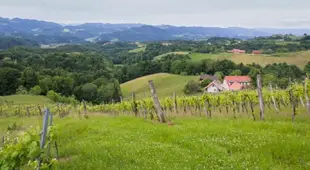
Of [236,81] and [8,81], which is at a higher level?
[236,81]

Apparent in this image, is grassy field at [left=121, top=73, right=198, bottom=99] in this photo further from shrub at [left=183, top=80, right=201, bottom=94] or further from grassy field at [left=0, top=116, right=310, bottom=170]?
grassy field at [left=0, top=116, right=310, bottom=170]

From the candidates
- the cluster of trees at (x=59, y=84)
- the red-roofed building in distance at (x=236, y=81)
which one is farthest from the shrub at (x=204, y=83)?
the cluster of trees at (x=59, y=84)

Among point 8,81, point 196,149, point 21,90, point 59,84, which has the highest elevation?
point 196,149

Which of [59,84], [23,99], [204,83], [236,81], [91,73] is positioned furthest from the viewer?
[91,73]

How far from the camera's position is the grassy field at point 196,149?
1195 cm

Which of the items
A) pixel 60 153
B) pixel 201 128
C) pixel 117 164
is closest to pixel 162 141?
pixel 201 128

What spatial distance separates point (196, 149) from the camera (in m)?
13.8

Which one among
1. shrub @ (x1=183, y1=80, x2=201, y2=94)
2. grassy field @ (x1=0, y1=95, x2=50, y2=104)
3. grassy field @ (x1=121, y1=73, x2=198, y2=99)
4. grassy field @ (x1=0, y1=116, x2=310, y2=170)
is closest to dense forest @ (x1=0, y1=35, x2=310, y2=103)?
grassy field @ (x1=121, y1=73, x2=198, y2=99)

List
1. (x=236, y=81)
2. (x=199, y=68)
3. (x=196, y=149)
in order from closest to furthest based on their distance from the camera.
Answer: (x=196, y=149) → (x=236, y=81) → (x=199, y=68)

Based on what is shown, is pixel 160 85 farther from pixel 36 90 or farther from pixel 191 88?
pixel 36 90

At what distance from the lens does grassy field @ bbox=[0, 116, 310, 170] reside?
470 inches

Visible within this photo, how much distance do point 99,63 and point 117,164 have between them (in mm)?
172118

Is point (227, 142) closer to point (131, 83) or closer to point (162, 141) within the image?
point (162, 141)

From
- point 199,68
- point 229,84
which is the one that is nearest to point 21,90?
point 229,84
